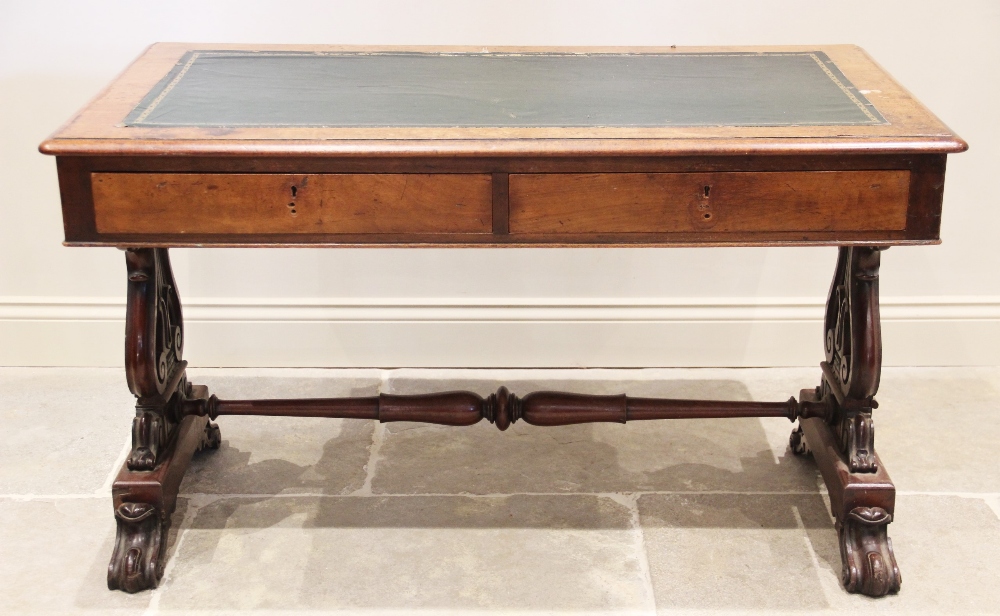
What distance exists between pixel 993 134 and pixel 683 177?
63.5 inches

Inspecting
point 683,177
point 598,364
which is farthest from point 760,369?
point 683,177

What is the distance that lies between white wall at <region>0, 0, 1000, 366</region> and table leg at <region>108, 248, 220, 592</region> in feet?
2.64

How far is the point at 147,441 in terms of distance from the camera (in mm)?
2596

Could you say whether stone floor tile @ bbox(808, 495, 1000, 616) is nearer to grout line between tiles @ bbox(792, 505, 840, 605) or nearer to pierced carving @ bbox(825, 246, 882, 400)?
grout line between tiles @ bbox(792, 505, 840, 605)

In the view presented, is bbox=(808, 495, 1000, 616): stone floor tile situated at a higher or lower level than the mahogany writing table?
lower

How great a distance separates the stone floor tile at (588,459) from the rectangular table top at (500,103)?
103 centimetres

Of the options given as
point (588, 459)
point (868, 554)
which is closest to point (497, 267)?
point (588, 459)

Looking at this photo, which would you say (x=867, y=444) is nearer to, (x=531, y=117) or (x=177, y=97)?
(x=531, y=117)

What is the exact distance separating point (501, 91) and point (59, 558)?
58.1 inches

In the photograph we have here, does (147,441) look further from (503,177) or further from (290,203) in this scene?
(503,177)

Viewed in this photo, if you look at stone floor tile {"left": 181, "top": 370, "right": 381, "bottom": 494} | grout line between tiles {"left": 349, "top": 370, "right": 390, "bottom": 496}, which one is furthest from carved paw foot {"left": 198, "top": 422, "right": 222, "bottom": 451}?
grout line between tiles {"left": 349, "top": 370, "right": 390, "bottom": 496}

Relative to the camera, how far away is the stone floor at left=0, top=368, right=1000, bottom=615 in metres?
2.47

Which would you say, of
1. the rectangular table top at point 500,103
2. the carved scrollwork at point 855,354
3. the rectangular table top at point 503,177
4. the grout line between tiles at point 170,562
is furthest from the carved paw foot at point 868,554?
the grout line between tiles at point 170,562

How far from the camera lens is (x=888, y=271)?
11.4ft
